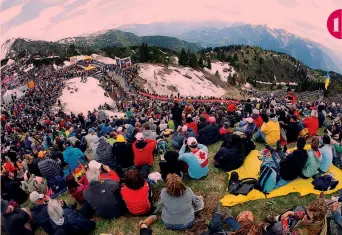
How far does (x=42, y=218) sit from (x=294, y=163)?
646 cm

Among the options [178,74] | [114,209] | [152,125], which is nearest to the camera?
[114,209]

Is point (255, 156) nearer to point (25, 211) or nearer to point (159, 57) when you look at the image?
point (25, 211)

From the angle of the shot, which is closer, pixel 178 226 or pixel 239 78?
pixel 178 226

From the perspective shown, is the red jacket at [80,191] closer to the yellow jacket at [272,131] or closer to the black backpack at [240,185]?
the black backpack at [240,185]

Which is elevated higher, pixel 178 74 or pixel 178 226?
pixel 178 226

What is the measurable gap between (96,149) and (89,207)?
2.78 metres

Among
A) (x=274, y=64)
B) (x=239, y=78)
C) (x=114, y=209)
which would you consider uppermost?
(x=114, y=209)

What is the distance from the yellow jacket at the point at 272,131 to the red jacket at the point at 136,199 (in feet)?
18.0

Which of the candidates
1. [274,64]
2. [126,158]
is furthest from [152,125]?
[274,64]

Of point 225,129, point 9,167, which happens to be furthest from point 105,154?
point 225,129

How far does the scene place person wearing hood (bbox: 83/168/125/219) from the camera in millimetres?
7074

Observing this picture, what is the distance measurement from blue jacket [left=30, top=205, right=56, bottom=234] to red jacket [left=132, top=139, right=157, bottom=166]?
301cm

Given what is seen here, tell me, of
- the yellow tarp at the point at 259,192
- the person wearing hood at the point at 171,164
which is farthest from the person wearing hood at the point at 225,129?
the person wearing hood at the point at 171,164

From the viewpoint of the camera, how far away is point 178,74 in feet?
209
